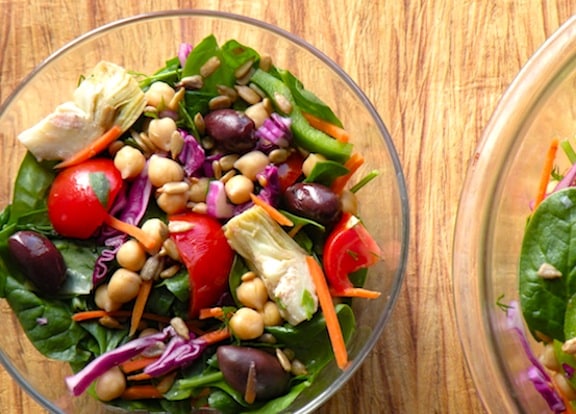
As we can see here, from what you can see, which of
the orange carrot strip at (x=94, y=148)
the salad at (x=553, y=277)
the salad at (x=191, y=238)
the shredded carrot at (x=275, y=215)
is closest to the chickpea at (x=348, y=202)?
the salad at (x=191, y=238)

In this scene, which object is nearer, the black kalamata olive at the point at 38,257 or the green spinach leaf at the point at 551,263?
the green spinach leaf at the point at 551,263

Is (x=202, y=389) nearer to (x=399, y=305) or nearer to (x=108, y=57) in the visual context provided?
(x=399, y=305)

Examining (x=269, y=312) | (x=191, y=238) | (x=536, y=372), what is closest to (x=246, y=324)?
(x=269, y=312)

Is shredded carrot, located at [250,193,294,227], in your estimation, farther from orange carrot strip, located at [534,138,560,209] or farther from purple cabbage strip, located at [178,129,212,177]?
orange carrot strip, located at [534,138,560,209]

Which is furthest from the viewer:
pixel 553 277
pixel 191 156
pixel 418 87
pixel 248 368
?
pixel 418 87

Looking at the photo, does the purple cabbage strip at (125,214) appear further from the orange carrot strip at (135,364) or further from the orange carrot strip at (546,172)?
the orange carrot strip at (546,172)

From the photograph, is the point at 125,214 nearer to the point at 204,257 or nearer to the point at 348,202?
the point at 204,257

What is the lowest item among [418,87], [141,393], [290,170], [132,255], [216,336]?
[141,393]
